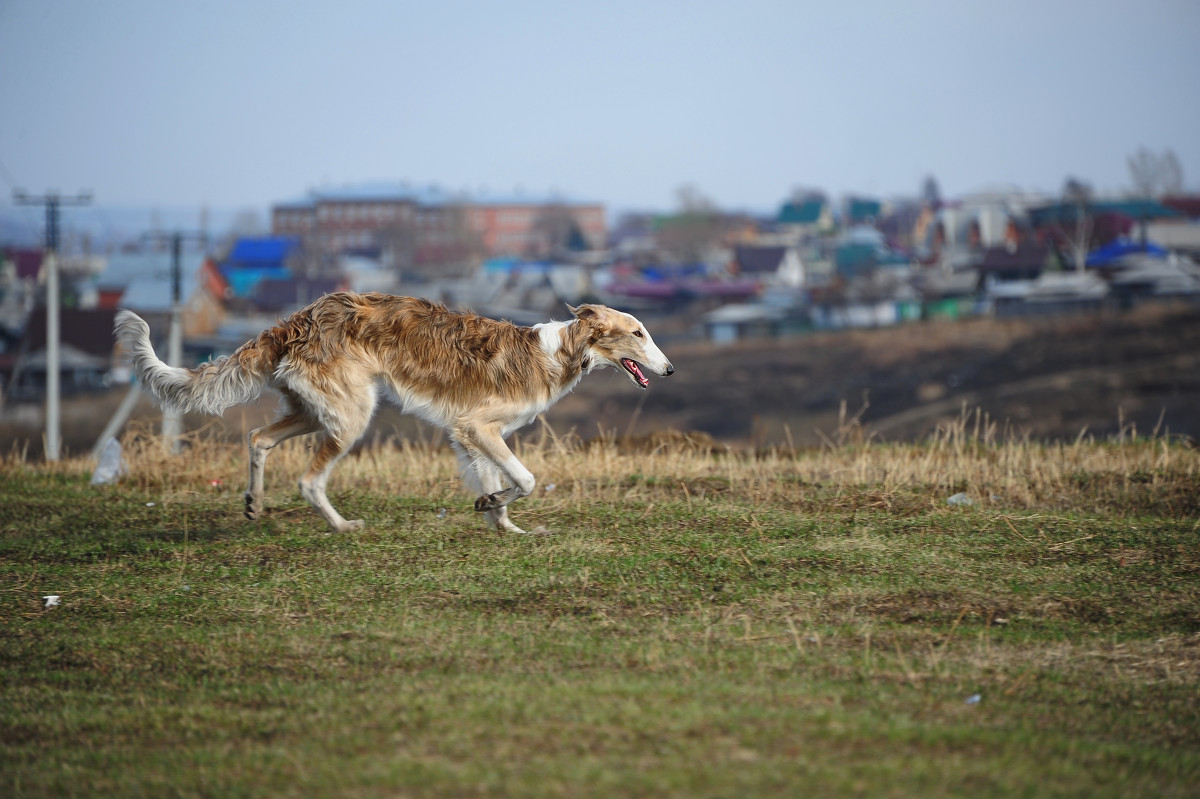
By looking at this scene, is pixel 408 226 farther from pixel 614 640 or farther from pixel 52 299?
pixel 614 640

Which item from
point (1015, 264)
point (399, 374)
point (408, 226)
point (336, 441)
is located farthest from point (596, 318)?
point (408, 226)

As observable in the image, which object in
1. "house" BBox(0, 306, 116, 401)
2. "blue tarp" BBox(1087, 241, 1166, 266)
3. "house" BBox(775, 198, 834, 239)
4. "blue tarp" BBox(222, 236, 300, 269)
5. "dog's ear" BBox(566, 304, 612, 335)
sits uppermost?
"house" BBox(775, 198, 834, 239)

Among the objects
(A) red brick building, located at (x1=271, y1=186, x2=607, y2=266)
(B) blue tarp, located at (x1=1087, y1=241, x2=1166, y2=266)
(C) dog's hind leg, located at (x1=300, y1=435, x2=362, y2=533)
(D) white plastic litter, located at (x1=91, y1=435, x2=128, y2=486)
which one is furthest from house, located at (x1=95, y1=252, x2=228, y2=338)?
(B) blue tarp, located at (x1=1087, y1=241, x2=1166, y2=266)

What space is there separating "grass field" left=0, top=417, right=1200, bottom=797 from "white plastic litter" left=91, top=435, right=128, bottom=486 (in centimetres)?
49

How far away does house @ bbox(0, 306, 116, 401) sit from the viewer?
55.1m

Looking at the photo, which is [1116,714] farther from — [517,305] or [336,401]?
[517,305]

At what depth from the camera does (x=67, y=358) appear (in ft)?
182

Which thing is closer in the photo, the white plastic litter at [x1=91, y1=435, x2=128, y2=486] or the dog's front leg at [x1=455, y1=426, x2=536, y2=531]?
the dog's front leg at [x1=455, y1=426, x2=536, y2=531]

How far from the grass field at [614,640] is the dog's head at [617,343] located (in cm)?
118

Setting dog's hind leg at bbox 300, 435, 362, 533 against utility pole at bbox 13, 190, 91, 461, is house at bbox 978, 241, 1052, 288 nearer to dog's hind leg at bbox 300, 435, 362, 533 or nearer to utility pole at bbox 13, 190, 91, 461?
utility pole at bbox 13, 190, 91, 461

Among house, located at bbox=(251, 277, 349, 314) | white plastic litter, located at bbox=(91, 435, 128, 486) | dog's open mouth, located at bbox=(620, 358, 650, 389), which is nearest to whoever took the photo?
dog's open mouth, located at bbox=(620, 358, 650, 389)

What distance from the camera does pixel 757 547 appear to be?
7641 mm

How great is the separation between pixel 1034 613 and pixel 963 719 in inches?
72.6

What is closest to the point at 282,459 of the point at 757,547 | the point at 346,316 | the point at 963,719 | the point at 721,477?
the point at 346,316
